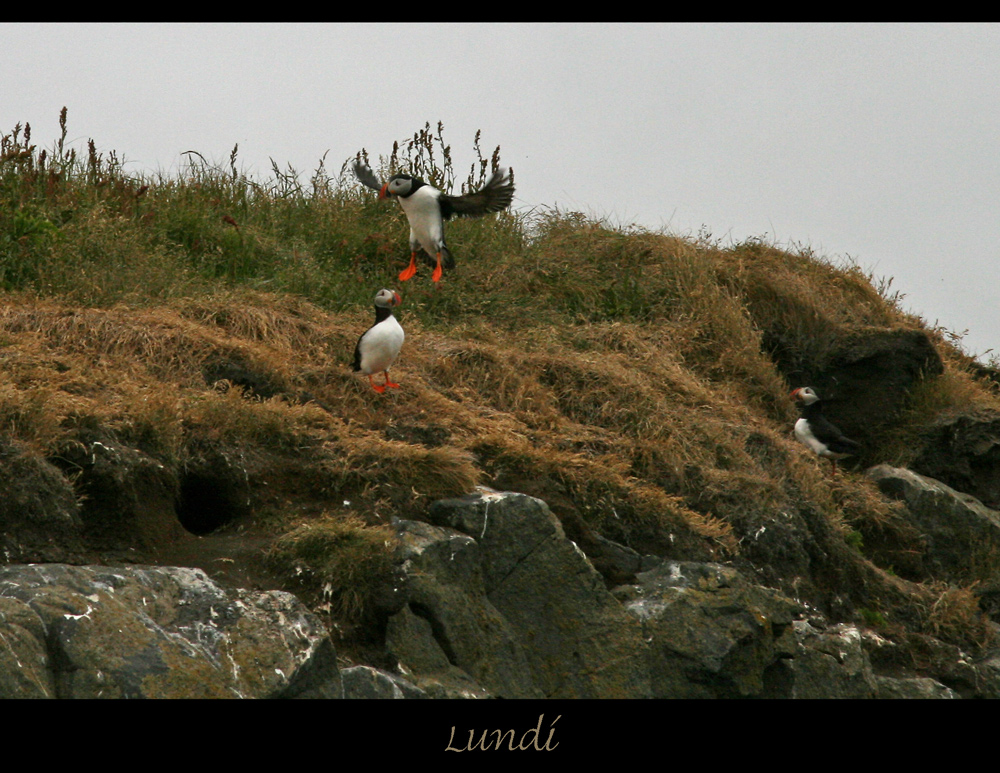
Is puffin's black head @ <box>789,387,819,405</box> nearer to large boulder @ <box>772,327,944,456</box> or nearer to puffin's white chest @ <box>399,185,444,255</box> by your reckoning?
large boulder @ <box>772,327,944,456</box>

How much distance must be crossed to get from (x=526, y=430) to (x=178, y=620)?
2.63 m

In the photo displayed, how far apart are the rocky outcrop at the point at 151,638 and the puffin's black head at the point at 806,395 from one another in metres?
4.96

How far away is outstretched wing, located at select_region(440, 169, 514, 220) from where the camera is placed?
284 inches

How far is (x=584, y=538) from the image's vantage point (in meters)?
5.45

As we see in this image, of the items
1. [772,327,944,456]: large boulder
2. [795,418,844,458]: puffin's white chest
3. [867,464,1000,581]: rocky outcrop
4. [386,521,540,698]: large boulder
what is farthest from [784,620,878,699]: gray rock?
[772,327,944,456]: large boulder

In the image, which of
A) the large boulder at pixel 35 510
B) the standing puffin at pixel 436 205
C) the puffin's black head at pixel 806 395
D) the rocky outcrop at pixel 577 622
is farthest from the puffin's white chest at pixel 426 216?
the large boulder at pixel 35 510

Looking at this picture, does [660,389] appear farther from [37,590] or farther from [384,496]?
[37,590]

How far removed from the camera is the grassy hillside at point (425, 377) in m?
5.08

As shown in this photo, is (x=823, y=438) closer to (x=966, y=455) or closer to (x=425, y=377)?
(x=966, y=455)

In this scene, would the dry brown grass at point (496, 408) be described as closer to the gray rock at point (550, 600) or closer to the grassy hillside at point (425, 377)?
the grassy hillside at point (425, 377)

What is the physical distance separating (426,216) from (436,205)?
0.46 feet

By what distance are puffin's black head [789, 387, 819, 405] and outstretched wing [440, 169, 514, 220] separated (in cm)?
262

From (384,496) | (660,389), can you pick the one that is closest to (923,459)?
(660,389)

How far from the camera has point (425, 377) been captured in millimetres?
6746
